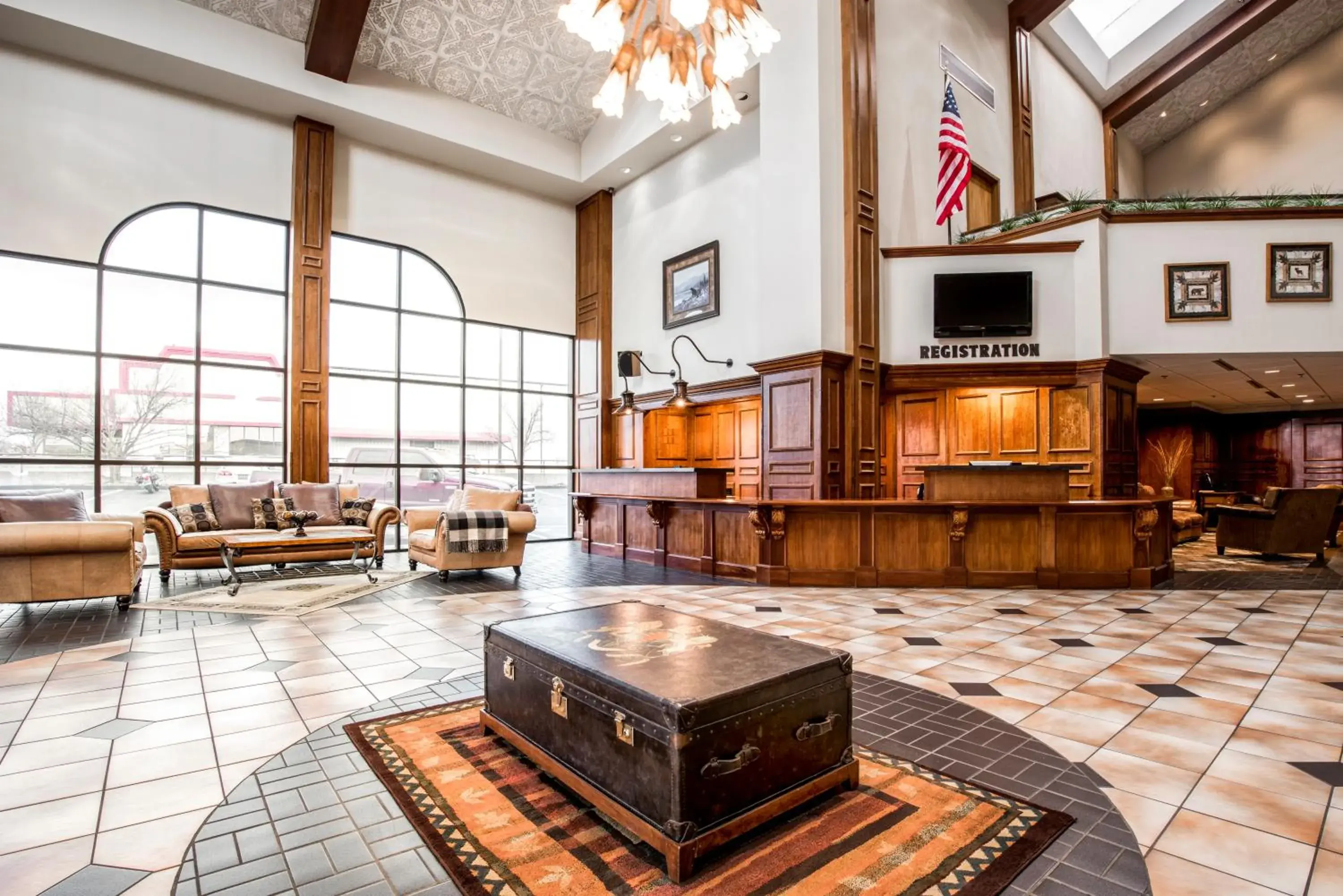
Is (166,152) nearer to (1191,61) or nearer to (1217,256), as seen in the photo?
(1217,256)

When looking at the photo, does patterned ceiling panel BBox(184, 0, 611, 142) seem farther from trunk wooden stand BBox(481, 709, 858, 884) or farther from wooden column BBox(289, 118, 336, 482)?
trunk wooden stand BBox(481, 709, 858, 884)

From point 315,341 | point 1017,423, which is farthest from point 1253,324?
point 315,341

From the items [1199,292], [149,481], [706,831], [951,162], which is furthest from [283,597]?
[1199,292]

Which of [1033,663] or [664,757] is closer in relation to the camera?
[664,757]

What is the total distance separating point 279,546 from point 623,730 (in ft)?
19.5

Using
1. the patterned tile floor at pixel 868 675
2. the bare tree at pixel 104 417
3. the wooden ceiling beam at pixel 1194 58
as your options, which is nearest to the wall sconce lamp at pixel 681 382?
the patterned tile floor at pixel 868 675

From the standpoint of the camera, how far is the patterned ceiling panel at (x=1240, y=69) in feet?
38.0

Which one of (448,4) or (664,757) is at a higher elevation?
(448,4)

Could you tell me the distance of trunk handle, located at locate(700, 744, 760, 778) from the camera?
181 centimetres

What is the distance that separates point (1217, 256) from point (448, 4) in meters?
9.95

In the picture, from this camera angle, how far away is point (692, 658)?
2.19m

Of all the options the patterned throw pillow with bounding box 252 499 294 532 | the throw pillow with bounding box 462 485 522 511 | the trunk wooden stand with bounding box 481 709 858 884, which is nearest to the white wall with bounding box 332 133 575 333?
the patterned throw pillow with bounding box 252 499 294 532

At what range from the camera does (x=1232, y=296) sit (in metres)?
7.71

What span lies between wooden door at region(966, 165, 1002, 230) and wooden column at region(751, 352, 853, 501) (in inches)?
153
